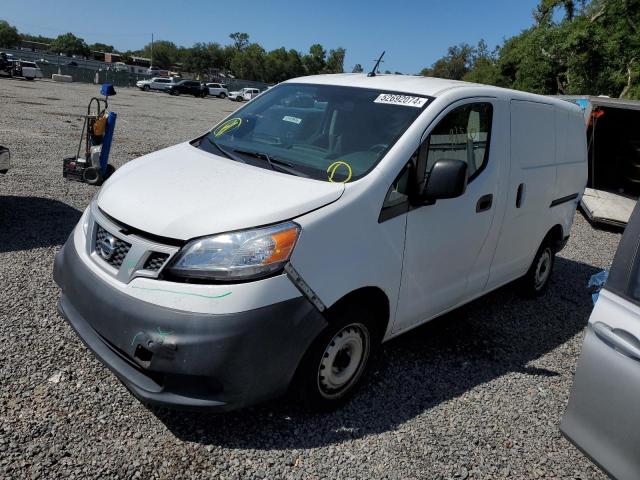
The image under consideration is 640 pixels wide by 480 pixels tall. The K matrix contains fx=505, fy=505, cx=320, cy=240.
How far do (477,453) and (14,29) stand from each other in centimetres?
14472

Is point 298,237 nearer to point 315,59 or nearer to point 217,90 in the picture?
point 217,90

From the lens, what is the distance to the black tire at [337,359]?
106 inches

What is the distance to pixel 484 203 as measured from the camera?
3.64 m

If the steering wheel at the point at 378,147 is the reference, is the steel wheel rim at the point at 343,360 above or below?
below

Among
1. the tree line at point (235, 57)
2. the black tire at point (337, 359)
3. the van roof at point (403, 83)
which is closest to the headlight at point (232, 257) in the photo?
the black tire at point (337, 359)

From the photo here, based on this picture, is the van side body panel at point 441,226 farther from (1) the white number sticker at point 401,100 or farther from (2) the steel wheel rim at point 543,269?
(2) the steel wheel rim at point 543,269

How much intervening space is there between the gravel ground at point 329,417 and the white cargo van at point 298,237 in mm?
329

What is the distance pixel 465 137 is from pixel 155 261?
227 cm

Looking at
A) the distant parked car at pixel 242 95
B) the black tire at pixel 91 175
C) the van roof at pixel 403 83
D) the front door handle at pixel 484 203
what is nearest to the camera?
the van roof at pixel 403 83

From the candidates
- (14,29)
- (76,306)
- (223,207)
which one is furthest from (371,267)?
(14,29)

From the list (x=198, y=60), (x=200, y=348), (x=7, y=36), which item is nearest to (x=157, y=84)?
(x=200, y=348)

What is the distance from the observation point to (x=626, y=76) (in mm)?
26531

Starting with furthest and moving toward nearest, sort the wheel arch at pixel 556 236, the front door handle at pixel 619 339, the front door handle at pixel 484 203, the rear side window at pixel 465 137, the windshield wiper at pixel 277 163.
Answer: the wheel arch at pixel 556 236 < the front door handle at pixel 484 203 < the rear side window at pixel 465 137 < the windshield wiper at pixel 277 163 < the front door handle at pixel 619 339

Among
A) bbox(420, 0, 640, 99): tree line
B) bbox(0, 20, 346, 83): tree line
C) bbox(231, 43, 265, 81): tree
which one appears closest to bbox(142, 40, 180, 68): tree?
bbox(0, 20, 346, 83): tree line
